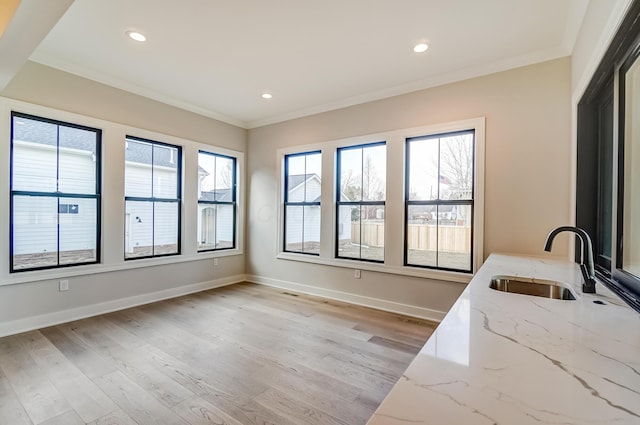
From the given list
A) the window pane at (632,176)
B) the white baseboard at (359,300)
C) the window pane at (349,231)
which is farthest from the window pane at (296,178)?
the window pane at (632,176)

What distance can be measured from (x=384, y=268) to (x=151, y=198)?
345 cm

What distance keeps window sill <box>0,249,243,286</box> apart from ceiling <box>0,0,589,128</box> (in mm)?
1949

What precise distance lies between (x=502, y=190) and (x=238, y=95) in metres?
3.63

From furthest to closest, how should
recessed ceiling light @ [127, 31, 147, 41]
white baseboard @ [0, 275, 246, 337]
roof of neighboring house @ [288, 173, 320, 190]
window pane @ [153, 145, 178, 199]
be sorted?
roof of neighboring house @ [288, 173, 320, 190], window pane @ [153, 145, 178, 199], white baseboard @ [0, 275, 246, 337], recessed ceiling light @ [127, 31, 147, 41]

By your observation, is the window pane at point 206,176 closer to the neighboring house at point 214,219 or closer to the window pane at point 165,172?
the neighboring house at point 214,219

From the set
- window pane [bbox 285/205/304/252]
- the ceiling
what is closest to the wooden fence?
window pane [bbox 285/205/304/252]

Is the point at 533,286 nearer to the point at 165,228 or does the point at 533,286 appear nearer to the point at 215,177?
the point at 165,228

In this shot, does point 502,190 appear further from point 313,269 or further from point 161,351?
point 161,351

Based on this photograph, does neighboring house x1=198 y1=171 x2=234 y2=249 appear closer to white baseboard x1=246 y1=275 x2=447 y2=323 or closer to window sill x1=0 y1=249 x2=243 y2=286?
window sill x1=0 y1=249 x2=243 y2=286

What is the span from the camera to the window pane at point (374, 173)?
4.12 meters

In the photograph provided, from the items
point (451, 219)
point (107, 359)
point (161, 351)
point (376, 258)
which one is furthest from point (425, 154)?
point (107, 359)

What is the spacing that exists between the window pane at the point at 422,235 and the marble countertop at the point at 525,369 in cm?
236

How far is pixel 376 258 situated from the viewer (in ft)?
13.7

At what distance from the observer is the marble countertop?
616 millimetres
